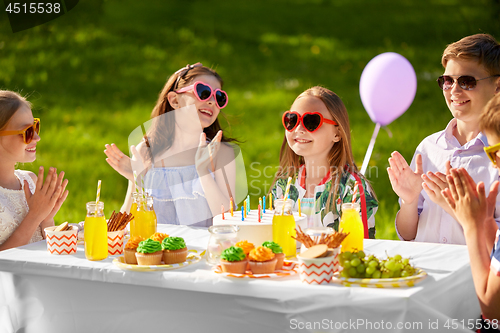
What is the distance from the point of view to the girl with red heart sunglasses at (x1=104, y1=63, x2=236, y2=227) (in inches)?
138

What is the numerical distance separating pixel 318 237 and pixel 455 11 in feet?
35.5

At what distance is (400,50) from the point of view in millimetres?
10289

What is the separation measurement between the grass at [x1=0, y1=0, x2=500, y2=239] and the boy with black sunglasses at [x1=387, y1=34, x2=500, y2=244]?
3.37 metres

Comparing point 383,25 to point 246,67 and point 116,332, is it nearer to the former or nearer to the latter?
point 246,67

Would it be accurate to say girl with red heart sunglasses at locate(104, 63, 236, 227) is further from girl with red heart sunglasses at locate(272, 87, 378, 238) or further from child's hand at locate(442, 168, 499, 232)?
child's hand at locate(442, 168, 499, 232)

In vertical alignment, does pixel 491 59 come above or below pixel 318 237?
above

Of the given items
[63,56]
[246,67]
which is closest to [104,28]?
[63,56]

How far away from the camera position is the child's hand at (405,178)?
291 centimetres

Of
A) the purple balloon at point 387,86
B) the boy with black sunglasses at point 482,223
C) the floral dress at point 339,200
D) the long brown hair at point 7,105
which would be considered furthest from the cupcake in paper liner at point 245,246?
the purple balloon at point 387,86

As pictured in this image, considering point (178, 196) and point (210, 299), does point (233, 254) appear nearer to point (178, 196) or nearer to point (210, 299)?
point (210, 299)

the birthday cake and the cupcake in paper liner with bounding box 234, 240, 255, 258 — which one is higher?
the birthday cake

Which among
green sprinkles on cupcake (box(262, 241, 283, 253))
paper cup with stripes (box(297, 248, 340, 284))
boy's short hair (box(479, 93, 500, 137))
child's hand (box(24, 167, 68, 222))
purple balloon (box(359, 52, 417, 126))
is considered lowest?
paper cup with stripes (box(297, 248, 340, 284))

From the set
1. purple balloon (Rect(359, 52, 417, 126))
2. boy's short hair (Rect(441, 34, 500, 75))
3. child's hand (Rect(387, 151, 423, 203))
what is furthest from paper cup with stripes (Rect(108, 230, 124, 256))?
purple balloon (Rect(359, 52, 417, 126))

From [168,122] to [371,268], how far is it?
230cm
